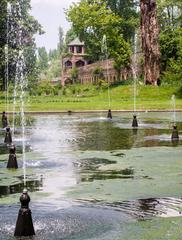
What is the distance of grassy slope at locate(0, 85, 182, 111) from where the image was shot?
4384 cm

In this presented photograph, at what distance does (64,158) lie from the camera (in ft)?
52.2

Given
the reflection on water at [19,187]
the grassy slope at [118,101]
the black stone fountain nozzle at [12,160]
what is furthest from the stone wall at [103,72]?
the reflection on water at [19,187]

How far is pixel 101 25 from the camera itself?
78.9m

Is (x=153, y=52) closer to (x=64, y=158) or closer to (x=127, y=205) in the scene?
(x=64, y=158)

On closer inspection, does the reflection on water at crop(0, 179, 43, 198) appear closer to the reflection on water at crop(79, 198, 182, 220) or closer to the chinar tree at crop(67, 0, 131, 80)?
the reflection on water at crop(79, 198, 182, 220)

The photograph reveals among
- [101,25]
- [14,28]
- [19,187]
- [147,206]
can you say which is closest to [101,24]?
[101,25]

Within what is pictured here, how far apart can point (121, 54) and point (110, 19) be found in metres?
5.66

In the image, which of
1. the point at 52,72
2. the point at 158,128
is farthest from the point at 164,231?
the point at 52,72

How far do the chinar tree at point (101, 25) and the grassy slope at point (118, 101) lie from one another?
22.2m

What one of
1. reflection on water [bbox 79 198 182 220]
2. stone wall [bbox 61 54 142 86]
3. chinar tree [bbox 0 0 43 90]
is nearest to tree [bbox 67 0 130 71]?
stone wall [bbox 61 54 142 86]

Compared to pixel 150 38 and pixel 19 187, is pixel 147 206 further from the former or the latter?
pixel 150 38

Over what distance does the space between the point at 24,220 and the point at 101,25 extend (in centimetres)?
7308

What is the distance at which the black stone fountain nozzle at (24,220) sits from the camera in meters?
7.50

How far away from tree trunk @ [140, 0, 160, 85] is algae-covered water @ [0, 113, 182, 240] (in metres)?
37.7
